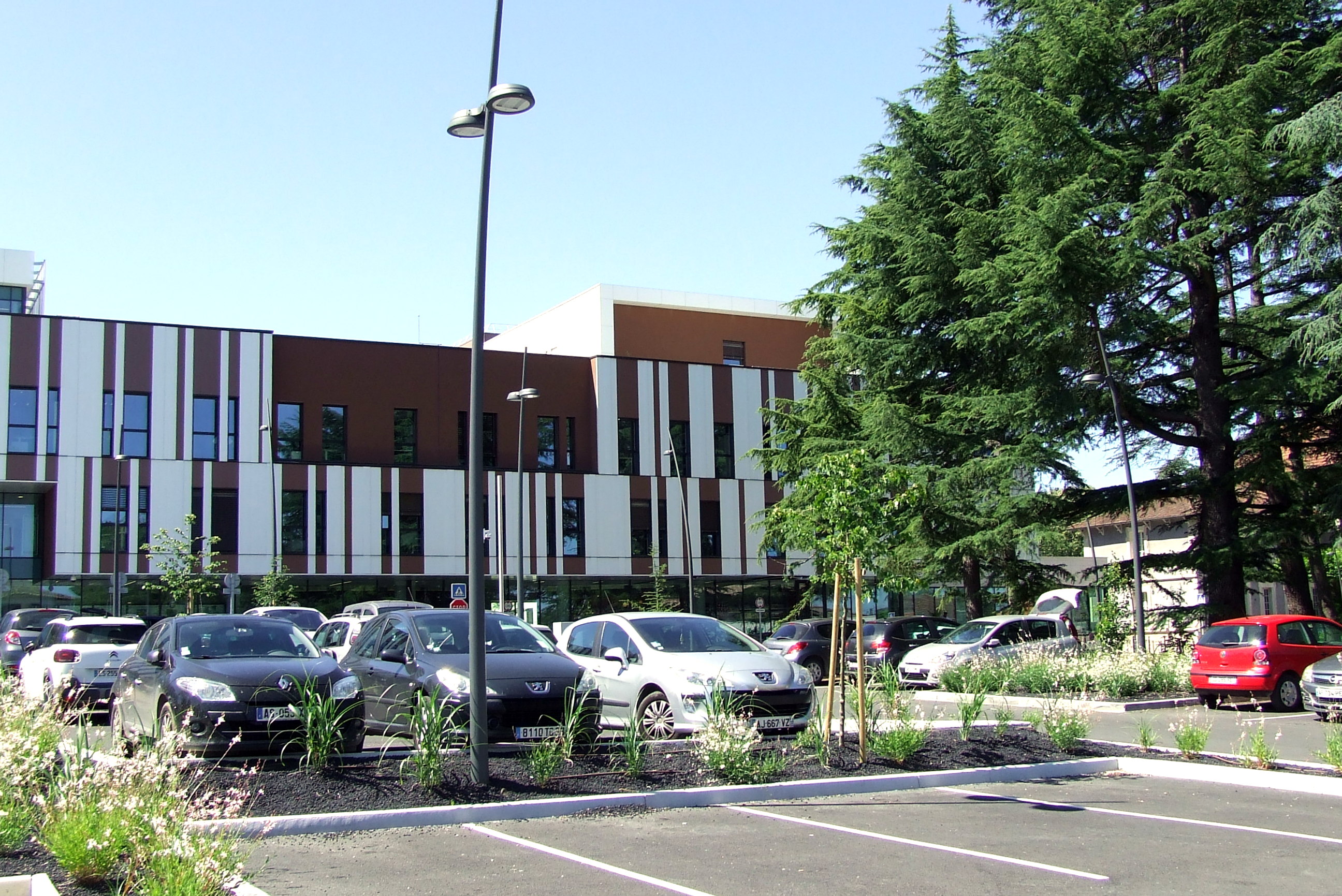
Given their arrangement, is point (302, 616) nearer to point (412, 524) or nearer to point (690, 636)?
point (690, 636)

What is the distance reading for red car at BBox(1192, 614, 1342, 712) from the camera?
1975 cm

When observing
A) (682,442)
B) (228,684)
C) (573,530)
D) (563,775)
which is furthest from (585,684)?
(682,442)

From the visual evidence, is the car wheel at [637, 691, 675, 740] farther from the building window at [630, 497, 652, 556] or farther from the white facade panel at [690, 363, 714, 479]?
the white facade panel at [690, 363, 714, 479]

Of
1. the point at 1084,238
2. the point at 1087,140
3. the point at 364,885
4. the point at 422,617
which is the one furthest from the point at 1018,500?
the point at 364,885

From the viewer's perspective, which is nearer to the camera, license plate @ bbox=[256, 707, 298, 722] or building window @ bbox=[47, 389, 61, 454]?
license plate @ bbox=[256, 707, 298, 722]

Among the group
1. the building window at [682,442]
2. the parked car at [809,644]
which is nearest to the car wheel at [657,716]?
the parked car at [809,644]

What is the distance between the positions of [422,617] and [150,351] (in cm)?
3422

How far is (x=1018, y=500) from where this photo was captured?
3027cm

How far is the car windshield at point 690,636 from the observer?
14.6m

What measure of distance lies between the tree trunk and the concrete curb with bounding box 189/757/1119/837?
69.1 ft

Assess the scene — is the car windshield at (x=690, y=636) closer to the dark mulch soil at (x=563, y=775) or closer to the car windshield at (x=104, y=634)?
the dark mulch soil at (x=563, y=775)

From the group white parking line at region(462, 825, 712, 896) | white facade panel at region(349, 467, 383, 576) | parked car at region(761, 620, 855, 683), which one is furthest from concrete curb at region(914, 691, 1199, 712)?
white facade panel at region(349, 467, 383, 576)

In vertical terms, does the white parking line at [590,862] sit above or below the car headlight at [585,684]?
below

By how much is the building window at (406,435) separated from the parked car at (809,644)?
2396cm
